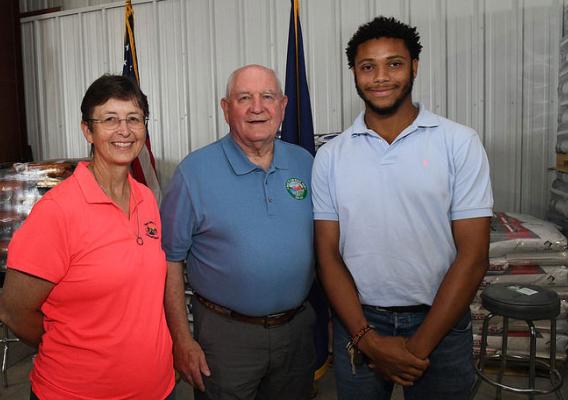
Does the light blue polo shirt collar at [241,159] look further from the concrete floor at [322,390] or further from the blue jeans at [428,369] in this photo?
the concrete floor at [322,390]

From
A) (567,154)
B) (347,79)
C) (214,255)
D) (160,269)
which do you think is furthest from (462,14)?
(160,269)

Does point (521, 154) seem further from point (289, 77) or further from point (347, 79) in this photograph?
point (289, 77)

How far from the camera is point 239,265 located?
157 cm

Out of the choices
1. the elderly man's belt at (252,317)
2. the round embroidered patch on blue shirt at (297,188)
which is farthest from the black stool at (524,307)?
the round embroidered patch on blue shirt at (297,188)

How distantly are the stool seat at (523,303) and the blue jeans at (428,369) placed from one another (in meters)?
0.85

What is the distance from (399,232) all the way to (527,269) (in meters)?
1.95

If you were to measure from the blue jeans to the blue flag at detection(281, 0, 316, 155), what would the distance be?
166 cm

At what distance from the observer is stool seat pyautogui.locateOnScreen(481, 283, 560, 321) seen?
2211 millimetres

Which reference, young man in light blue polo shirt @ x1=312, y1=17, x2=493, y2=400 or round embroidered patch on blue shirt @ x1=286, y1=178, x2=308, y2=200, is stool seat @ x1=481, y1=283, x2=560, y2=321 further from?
round embroidered patch on blue shirt @ x1=286, y1=178, x2=308, y2=200

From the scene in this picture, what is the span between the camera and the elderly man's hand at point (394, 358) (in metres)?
1.42

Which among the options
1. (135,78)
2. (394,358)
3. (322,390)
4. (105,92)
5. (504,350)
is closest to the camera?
(105,92)

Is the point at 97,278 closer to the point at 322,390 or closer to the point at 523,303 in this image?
the point at 523,303

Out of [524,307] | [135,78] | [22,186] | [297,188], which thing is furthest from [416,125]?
[22,186]

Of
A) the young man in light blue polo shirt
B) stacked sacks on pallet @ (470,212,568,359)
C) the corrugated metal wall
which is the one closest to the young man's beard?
the young man in light blue polo shirt
